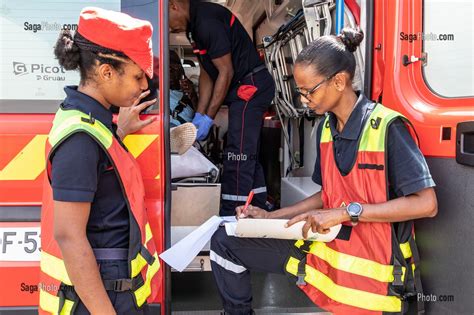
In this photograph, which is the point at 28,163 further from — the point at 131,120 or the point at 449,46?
the point at 449,46

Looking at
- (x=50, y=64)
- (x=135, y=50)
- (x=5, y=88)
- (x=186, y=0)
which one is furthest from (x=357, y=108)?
(x=186, y=0)

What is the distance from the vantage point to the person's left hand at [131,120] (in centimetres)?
172

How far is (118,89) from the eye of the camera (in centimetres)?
130

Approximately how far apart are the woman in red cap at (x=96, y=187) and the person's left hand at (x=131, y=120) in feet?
1.16

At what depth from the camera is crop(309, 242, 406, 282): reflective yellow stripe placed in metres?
1.60

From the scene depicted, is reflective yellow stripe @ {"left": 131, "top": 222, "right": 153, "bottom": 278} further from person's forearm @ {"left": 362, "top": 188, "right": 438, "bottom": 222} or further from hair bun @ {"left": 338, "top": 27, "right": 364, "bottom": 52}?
hair bun @ {"left": 338, "top": 27, "right": 364, "bottom": 52}

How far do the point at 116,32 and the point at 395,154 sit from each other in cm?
99

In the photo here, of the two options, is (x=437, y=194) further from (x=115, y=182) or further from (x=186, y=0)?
(x=186, y=0)

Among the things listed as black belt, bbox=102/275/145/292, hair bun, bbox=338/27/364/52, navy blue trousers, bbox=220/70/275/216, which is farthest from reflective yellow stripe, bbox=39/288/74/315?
navy blue trousers, bbox=220/70/275/216

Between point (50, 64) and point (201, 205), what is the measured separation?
985 millimetres

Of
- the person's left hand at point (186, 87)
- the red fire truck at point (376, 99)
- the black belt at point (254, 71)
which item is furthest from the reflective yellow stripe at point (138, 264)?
the person's left hand at point (186, 87)

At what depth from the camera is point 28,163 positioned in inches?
68.9

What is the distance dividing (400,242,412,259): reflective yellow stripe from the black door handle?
1.16ft

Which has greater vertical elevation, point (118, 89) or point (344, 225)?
point (118, 89)
